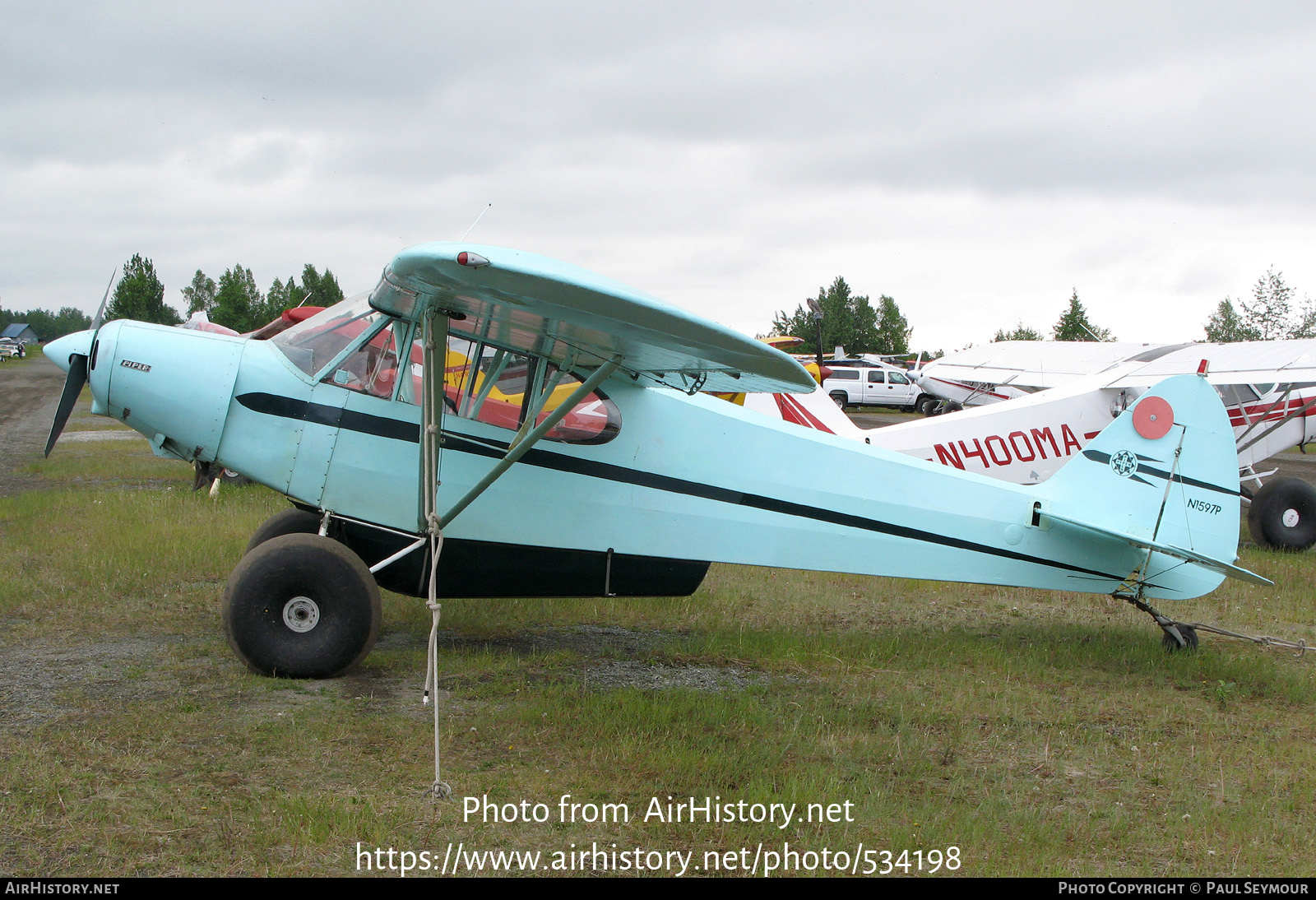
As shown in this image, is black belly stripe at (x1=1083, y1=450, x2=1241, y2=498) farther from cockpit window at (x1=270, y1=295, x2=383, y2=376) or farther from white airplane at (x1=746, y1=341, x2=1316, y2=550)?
cockpit window at (x1=270, y1=295, x2=383, y2=376)

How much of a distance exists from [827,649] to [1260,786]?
2826 millimetres

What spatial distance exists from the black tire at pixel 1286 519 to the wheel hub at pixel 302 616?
1218 cm

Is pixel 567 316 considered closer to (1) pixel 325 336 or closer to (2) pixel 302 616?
(1) pixel 325 336

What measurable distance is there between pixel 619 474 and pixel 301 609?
2080mm

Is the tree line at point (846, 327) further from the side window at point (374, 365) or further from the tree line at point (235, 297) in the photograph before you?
the side window at point (374, 365)

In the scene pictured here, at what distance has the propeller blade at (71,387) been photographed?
5.92 m

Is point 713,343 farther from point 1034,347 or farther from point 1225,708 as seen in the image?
point 1034,347

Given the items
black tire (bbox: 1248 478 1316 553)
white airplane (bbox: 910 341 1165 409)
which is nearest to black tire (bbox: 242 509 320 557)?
black tire (bbox: 1248 478 1316 553)

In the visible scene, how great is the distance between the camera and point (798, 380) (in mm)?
5105

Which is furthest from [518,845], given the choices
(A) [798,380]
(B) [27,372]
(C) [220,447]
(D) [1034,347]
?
(B) [27,372]

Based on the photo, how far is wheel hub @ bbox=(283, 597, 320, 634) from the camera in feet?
17.7

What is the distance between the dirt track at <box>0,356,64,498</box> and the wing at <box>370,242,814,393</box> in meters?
3.71

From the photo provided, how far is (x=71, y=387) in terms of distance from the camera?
6.07m
